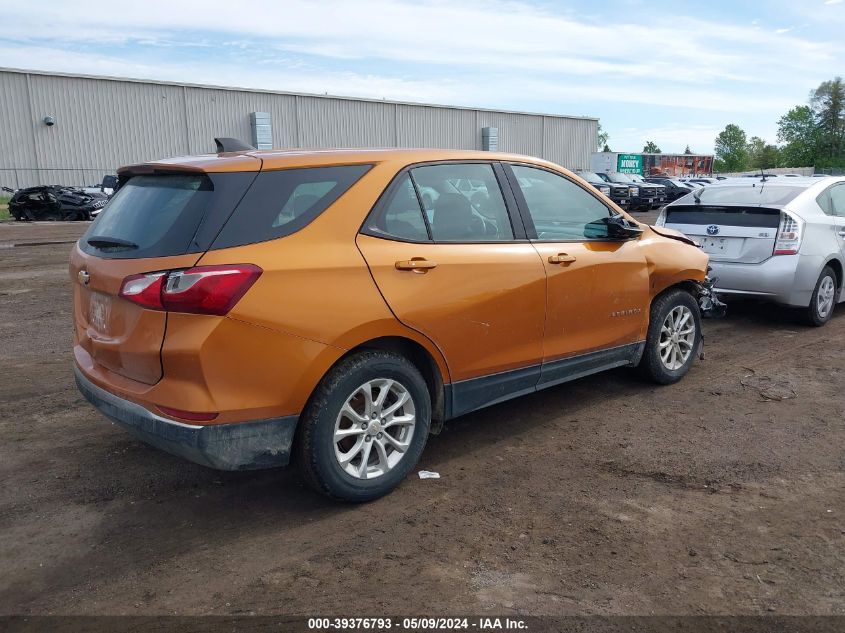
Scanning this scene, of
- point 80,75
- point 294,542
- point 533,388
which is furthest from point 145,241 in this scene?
point 80,75

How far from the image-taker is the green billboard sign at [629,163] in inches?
2303

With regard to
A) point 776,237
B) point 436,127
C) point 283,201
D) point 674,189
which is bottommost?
point 674,189

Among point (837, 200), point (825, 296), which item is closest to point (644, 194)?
point (837, 200)

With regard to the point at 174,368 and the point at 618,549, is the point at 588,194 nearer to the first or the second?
the point at 618,549

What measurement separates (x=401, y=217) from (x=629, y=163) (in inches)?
2366

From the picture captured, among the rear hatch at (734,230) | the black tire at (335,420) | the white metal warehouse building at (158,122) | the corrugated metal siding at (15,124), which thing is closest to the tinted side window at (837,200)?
the rear hatch at (734,230)

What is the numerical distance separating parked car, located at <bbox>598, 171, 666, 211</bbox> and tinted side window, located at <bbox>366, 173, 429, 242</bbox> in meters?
28.9

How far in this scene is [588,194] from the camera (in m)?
5.06

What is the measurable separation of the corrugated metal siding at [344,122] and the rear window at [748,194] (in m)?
36.6

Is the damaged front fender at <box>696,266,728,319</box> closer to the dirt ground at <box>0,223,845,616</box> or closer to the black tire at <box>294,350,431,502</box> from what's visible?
the dirt ground at <box>0,223,845,616</box>

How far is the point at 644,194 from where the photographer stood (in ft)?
104

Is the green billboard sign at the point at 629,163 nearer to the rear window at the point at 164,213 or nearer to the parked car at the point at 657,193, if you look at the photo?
the parked car at the point at 657,193

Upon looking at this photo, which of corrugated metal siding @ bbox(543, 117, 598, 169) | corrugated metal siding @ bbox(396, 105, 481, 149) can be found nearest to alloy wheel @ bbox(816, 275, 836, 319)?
corrugated metal siding @ bbox(396, 105, 481, 149)

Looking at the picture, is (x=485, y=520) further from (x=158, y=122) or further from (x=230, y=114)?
(x=230, y=114)
